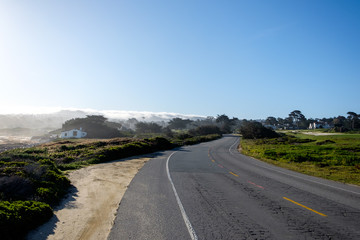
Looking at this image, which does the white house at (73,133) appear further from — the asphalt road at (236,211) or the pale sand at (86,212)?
the asphalt road at (236,211)

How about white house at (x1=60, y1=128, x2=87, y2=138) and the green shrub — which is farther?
white house at (x1=60, y1=128, x2=87, y2=138)

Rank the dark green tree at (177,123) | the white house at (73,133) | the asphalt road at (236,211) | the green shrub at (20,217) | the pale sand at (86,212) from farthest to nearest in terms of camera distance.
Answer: the dark green tree at (177,123), the white house at (73,133), the pale sand at (86,212), the asphalt road at (236,211), the green shrub at (20,217)

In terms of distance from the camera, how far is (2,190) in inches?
329

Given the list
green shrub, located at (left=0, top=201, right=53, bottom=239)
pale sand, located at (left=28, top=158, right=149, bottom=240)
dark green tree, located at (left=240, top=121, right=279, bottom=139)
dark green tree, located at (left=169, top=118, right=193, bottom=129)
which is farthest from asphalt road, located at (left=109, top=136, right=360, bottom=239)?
dark green tree, located at (left=169, top=118, right=193, bottom=129)

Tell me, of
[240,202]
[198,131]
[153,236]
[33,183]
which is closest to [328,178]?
[240,202]

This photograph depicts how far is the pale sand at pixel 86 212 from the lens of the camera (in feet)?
21.8

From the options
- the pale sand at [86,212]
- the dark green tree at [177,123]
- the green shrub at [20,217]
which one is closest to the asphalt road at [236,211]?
the pale sand at [86,212]

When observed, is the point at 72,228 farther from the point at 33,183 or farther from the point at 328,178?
the point at 328,178

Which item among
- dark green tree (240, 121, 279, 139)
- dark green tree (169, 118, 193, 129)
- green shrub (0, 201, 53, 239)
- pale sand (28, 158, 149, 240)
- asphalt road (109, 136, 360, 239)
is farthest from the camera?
dark green tree (169, 118, 193, 129)

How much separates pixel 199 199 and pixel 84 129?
282 feet

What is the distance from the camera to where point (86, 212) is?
847 cm

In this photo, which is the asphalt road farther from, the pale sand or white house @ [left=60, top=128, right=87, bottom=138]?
white house @ [left=60, top=128, right=87, bottom=138]

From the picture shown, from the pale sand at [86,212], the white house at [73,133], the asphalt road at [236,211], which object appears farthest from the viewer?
the white house at [73,133]

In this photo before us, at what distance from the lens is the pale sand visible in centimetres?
663
